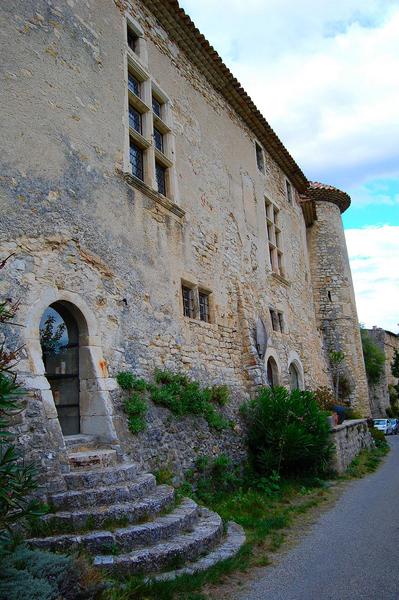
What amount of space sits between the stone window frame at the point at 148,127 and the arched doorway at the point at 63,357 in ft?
8.48

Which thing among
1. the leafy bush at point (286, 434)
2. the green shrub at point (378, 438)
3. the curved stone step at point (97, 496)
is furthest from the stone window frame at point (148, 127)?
the green shrub at point (378, 438)

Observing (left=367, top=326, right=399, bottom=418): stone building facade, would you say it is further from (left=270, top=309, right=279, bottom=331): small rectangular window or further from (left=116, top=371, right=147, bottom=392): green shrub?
(left=116, top=371, right=147, bottom=392): green shrub

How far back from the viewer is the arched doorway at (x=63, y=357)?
5.76 meters

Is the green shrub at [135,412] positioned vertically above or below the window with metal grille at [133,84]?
below

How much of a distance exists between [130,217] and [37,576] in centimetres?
519

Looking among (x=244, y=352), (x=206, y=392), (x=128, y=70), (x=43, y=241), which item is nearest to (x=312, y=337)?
(x=244, y=352)

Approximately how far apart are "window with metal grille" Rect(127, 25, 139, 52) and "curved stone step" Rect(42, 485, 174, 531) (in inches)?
309

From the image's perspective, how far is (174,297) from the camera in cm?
789

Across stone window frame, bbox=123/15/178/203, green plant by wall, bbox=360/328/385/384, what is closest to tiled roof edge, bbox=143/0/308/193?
stone window frame, bbox=123/15/178/203

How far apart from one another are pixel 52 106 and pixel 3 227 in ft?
6.77

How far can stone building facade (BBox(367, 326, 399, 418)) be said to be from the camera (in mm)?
30236

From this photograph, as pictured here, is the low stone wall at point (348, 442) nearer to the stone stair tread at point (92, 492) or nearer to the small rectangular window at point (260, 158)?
the stone stair tread at point (92, 492)

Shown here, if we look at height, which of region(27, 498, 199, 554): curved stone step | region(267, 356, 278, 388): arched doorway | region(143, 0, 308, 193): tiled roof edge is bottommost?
region(27, 498, 199, 554): curved stone step

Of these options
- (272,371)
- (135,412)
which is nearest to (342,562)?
(135,412)
